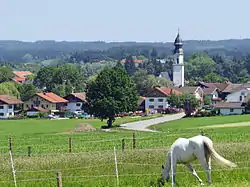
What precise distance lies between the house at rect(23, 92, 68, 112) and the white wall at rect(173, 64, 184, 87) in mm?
38282

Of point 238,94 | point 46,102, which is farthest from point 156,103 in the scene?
point 46,102

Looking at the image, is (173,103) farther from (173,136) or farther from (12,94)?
(173,136)

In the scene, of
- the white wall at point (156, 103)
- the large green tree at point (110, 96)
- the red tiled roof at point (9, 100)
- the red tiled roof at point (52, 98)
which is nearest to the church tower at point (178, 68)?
the white wall at point (156, 103)

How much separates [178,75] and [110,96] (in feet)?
268

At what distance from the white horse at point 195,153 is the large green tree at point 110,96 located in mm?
52326

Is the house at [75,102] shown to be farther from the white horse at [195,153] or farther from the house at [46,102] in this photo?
the white horse at [195,153]

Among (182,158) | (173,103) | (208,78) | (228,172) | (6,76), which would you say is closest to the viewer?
(182,158)

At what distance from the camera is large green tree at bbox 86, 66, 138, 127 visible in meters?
71.4

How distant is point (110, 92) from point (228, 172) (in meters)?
52.6

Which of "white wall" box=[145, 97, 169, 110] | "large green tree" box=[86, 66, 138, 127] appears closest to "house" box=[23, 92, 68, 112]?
"white wall" box=[145, 97, 169, 110]

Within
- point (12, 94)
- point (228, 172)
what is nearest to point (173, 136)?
point (228, 172)

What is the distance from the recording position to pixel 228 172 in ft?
65.2

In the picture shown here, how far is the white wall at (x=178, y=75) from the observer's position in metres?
151

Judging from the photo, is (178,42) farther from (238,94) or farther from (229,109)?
(229,109)
